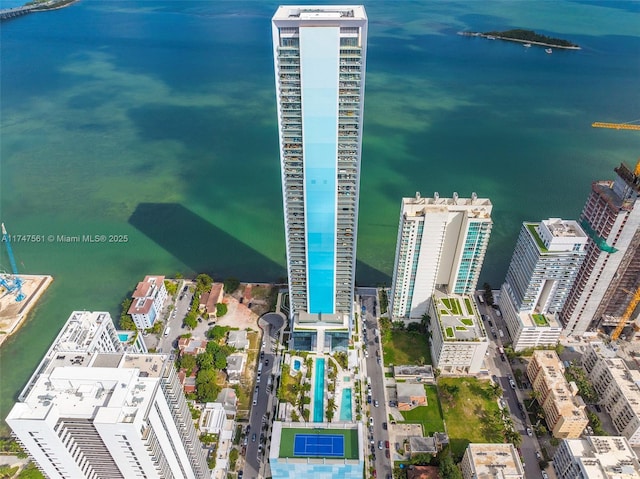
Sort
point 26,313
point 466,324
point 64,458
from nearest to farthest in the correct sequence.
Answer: point 64,458
point 466,324
point 26,313

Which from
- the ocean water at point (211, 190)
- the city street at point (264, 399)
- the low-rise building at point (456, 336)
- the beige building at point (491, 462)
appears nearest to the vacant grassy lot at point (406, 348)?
the low-rise building at point (456, 336)

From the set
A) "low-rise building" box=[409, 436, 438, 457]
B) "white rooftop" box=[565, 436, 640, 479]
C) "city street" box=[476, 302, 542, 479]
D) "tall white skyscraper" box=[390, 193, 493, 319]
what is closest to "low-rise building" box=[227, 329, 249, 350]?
"tall white skyscraper" box=[390, 193, 493, 319]

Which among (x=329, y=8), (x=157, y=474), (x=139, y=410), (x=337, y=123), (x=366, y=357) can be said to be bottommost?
(x=157, y=474)

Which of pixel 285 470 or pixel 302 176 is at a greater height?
pixel 302 176

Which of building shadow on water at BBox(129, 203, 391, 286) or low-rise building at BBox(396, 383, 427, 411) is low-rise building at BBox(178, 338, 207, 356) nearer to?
building shadow on water at BBox(129, 203, 391, 286)

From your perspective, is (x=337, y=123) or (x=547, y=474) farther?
(x=547, y=474)

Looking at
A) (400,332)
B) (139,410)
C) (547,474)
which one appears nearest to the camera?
(139,410)

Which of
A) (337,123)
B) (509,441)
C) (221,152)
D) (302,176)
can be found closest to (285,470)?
(509,441)

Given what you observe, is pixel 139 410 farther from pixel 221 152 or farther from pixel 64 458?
pixel 221 152
